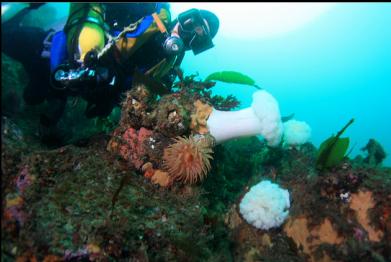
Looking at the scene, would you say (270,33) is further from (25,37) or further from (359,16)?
(25,37)

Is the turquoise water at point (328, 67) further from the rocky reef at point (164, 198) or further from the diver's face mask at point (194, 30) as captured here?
the rocky reef at point (164, 198)

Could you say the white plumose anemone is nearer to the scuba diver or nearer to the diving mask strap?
the scuba diver

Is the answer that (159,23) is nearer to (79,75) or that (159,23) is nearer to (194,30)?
(194,30)

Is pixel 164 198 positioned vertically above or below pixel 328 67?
above

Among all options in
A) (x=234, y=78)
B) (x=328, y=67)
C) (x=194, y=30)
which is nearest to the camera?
(x=194, y=30)

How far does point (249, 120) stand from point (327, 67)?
11748 cm

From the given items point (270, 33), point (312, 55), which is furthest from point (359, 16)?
point (312, 55)

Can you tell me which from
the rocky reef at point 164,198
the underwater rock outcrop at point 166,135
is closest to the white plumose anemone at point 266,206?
the rocky reef at point 164,198

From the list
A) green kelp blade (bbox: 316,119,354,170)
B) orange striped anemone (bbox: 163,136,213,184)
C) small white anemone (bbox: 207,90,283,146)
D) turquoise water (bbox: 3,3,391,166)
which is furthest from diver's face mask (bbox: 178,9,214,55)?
turquoise water (bbox: 3,3,391,166)

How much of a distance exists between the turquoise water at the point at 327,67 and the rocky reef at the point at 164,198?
76.1 metres

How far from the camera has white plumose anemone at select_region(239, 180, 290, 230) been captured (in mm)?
4211

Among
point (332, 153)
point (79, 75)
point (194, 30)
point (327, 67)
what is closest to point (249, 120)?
point (332, 153)

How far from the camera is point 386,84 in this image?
9056 centimetres

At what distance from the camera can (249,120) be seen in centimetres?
471
